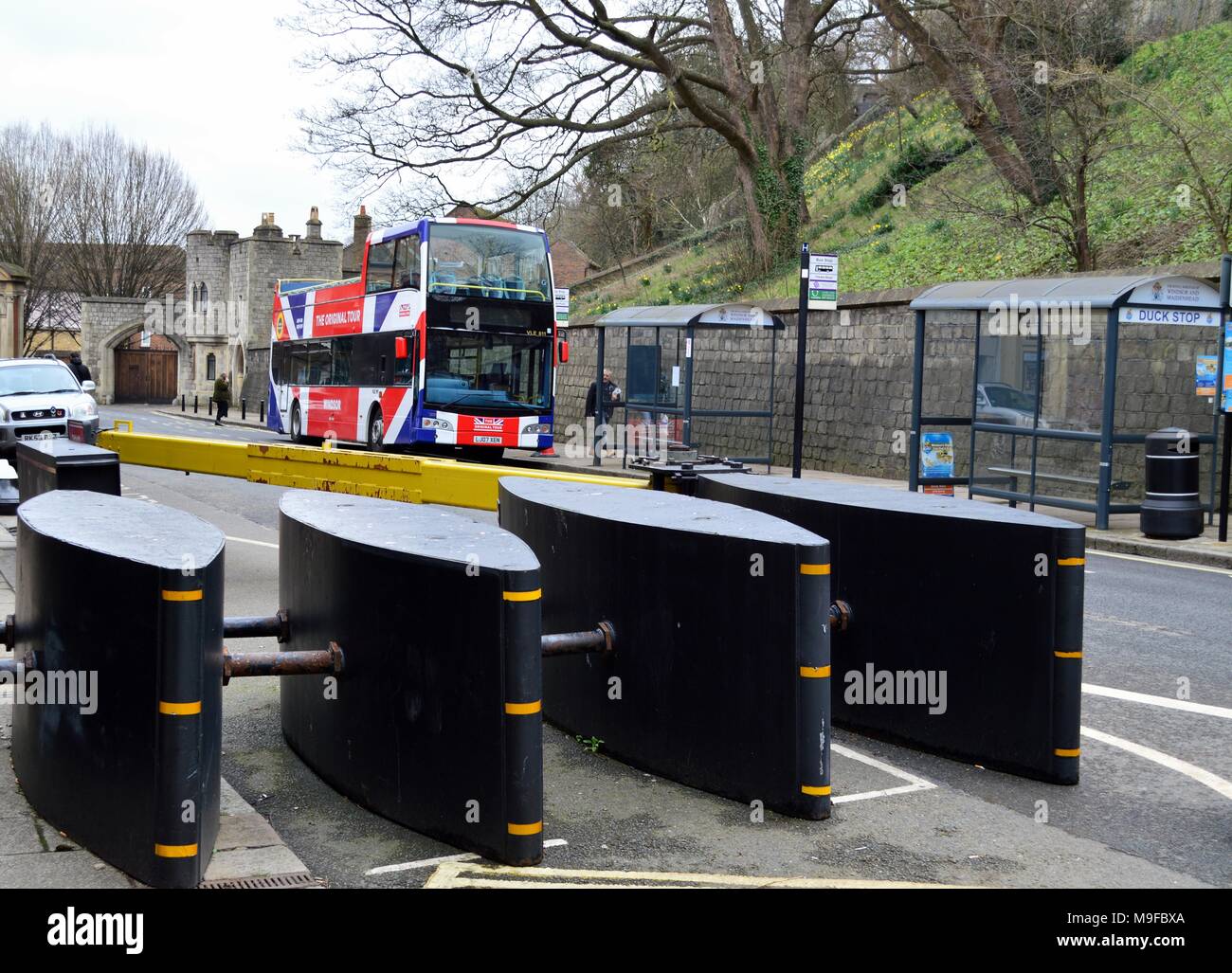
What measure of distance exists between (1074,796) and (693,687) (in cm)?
174

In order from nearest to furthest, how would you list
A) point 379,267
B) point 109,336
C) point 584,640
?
point 584,640, point 379,267, point 109,336

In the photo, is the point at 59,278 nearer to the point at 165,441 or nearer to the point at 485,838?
the point at 165,441

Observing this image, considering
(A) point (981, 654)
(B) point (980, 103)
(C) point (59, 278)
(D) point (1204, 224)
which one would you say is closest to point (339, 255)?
(C) point (59, 278)

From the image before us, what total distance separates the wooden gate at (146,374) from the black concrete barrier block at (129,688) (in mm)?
69246

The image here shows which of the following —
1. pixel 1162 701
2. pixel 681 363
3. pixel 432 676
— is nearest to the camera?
pixel 432 676

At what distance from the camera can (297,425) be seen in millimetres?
31109

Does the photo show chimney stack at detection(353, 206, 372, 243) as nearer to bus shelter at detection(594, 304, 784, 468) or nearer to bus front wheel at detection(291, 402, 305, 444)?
bus front wheel at detection(291, 402, 305, 444)

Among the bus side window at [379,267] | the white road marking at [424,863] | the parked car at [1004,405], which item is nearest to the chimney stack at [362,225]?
the bus side window at [379,267]

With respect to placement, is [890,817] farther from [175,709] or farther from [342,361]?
[342,361]

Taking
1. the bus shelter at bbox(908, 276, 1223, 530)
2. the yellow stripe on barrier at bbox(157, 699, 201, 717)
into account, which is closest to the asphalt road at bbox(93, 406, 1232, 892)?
the yellow stripe on barrier at bbox(157, 699, 201, 717)

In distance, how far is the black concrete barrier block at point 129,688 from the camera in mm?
4227

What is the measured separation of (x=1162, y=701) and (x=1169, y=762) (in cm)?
127

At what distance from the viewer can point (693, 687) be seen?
5652 millimetres

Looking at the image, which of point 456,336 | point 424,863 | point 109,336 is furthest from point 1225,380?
point 109,336
